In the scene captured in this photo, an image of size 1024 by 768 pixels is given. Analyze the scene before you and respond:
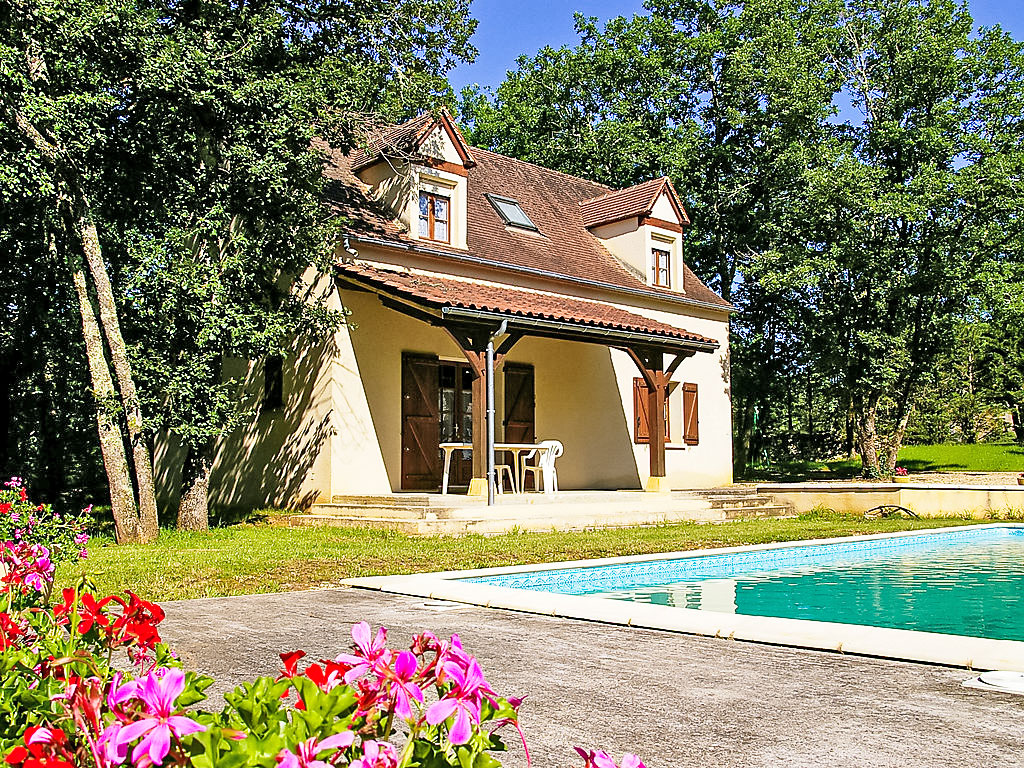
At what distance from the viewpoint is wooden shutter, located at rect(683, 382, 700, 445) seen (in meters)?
21.1

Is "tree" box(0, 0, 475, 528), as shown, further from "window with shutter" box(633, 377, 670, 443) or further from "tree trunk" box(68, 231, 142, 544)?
"window with shutter" box(633, 377, 670, 443)

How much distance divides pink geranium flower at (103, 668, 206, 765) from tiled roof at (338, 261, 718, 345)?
12300 mm

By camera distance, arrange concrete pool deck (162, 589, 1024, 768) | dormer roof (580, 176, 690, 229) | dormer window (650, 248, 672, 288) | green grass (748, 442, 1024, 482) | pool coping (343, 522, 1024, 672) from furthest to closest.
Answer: green grass (748, 442, 1024, 482) → dormer window (650, 248, 672, 288) → dormer roof (580, 176, 690, 229) → pool coping (343, 522, 1024, 672) → concrete pool deck (162, 589, 1024, 768)

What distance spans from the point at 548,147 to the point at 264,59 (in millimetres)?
17591

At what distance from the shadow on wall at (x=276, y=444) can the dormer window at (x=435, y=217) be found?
3.02m

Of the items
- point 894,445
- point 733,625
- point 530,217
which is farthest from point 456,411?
point 894,445

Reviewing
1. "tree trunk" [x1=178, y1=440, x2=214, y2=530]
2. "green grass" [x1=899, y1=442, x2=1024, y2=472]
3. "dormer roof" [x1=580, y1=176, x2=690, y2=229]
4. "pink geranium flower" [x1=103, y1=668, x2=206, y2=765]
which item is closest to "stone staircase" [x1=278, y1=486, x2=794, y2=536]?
"tree trunk" [x1=178, y1=440, x2=214, y2=530]

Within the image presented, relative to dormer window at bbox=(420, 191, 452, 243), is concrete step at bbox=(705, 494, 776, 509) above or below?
below

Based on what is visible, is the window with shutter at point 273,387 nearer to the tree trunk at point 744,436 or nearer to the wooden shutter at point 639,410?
the wooden shutter at point 639,410

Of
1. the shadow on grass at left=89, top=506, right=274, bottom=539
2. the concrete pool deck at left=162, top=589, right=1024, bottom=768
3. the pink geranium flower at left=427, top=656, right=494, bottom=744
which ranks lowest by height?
the concrete pool deck at left=162, top=589, right=1024, bottom=768

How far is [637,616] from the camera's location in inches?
226

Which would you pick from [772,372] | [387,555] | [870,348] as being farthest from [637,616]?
[772,372]

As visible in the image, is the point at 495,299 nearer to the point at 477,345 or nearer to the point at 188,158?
the point at 477,345

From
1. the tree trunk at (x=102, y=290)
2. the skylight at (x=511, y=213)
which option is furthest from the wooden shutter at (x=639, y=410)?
the tree trunk at (x=102, y=290)
